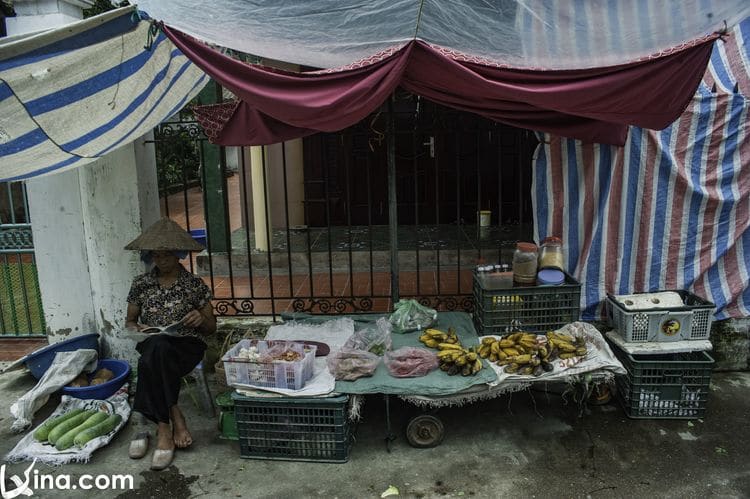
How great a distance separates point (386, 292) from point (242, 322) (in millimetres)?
1752

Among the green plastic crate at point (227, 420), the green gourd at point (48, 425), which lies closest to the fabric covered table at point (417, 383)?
the green plastic crate at point (227, 420)

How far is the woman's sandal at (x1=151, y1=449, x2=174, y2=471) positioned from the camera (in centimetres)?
393

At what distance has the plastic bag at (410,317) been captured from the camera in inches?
185

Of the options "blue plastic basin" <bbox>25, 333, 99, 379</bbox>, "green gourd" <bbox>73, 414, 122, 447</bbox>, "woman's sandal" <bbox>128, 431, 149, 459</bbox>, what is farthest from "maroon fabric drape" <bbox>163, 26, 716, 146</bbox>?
"blue plastic basin" <bbox>25, 333, 99, 379</bbox>

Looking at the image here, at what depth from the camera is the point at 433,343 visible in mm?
4406

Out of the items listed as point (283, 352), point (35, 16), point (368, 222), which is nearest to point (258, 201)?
point (368, 222)

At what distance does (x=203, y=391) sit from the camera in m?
4.62

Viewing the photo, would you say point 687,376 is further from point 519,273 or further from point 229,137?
point 229,137

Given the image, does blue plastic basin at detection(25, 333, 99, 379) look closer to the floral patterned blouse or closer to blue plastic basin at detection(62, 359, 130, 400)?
blue plastic basin at detection(62, 359, 130, 400)

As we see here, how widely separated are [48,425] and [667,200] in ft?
16.3

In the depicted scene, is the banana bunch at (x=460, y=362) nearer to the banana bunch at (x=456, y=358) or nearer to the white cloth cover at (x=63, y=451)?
the banana bunch at (x=456, y=358)

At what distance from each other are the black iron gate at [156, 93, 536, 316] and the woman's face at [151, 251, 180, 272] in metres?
1.01

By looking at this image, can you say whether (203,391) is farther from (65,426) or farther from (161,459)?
(65,426)

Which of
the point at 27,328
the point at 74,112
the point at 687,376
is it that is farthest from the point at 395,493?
Result: the point at 27,328
